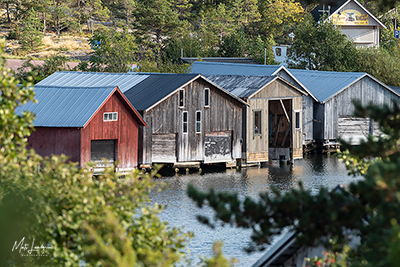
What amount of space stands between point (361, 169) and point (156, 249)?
6900 millimetres

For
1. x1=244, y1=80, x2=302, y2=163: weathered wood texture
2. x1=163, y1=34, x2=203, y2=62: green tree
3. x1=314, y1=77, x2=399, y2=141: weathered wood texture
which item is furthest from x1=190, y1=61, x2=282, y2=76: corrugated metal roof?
x1=163, y1=34, x2=203, y2=62: green tree

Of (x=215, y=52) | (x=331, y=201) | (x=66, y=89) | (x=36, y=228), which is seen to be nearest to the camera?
(x=331, y=201)

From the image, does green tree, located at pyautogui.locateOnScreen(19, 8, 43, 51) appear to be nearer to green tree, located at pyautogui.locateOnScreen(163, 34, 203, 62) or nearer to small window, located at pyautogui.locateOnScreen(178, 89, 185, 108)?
green tree, located at pyautogui.locateOnScreen(163, 34, 203, 62)

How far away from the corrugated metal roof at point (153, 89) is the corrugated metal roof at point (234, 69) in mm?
11289

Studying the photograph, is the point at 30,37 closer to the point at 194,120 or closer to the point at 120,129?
the point at 194,120

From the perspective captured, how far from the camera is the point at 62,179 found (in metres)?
10.9

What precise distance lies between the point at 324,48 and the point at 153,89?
116 ft

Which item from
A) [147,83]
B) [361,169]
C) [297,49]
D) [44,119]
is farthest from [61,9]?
[361,169]

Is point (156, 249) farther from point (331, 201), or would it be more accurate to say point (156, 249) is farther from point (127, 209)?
point (331, 201)

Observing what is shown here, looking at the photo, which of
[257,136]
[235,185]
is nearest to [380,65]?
[257,136]

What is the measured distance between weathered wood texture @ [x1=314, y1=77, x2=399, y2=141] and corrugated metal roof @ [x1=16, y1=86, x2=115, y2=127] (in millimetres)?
22694

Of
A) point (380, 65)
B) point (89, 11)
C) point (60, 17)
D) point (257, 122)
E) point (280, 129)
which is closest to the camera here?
point (257, 122)

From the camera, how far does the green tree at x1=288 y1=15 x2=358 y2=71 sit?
233 feet

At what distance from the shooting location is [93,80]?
4381 cm
